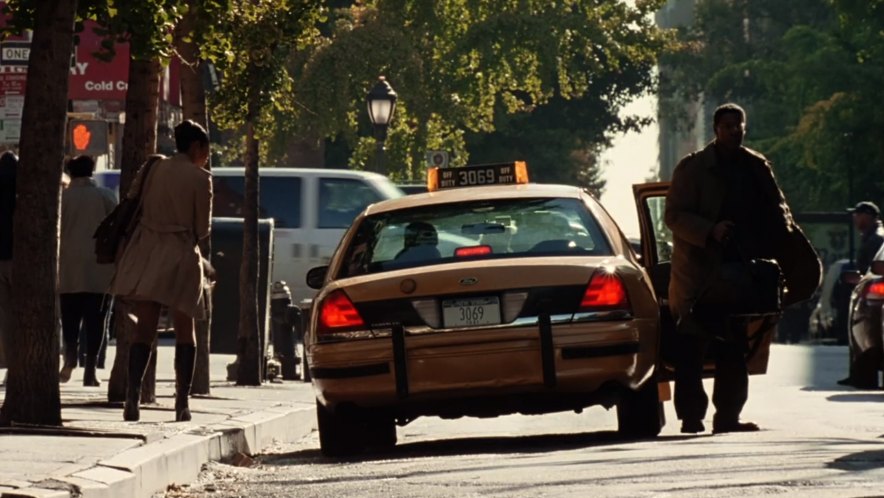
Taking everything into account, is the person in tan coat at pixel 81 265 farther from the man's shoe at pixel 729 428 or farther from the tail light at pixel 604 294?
the tail light at pixel 604 294

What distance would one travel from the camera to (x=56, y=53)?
43.5 ft

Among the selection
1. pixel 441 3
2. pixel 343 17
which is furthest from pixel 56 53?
pixel 343 17

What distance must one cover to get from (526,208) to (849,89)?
3966 cm

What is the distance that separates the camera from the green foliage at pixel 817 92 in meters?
51.8

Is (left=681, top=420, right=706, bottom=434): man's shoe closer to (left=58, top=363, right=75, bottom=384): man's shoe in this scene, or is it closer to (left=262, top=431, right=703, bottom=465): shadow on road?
(left=262, top=431, right=703, bottom=465): shadow on road

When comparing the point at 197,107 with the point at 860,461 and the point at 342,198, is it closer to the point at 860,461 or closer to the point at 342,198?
the point at 860,461

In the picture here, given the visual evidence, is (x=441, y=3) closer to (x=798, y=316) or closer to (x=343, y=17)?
(x=343, y=17)

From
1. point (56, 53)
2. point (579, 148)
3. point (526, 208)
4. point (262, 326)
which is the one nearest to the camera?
point (56, 53)

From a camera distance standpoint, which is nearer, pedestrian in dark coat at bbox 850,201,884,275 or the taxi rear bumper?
the taxi rear bumper

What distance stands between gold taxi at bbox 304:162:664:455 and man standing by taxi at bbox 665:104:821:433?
0.35 meters

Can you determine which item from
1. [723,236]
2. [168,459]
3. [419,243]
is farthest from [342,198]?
[168,459]

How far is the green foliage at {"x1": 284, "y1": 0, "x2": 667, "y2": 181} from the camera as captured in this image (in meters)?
49.0

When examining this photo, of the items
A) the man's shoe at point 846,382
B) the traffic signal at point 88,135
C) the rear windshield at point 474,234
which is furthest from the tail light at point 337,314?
the traffic signal at point 88,135

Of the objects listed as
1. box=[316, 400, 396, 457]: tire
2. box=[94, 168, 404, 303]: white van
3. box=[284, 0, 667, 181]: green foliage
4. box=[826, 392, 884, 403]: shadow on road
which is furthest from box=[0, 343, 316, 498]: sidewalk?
box=[284, 0, 667, 181]: green foliage
